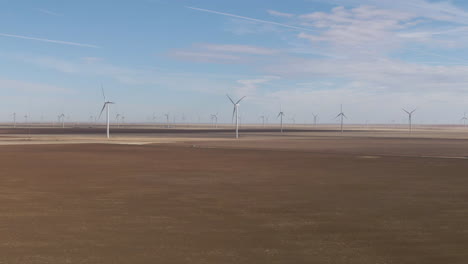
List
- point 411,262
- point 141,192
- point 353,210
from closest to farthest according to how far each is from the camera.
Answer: point 411,262 → point 353,210 → point 141,192

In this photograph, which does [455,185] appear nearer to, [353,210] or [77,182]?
[353,210]

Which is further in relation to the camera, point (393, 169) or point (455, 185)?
point (393, 169)

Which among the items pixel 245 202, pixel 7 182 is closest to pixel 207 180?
pixel 245 202

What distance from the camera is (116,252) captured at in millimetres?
10102

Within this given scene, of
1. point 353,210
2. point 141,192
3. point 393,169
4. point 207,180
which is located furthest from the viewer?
point 393,169

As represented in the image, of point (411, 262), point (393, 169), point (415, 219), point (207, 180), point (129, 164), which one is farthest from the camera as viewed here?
point (129, 164)

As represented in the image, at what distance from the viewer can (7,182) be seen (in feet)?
74.0

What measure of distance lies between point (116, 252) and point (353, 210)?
856cm

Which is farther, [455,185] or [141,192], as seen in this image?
[455,185]

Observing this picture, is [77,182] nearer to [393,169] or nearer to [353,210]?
[353,210]

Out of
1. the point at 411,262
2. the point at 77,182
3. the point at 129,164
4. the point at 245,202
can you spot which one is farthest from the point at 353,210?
the point at 129,164

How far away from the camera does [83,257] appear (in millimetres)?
9703

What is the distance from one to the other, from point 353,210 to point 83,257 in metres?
9.26

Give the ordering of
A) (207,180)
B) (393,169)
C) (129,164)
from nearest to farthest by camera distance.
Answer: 1. (207,180)
2. (393,169)
3. (129,164)
